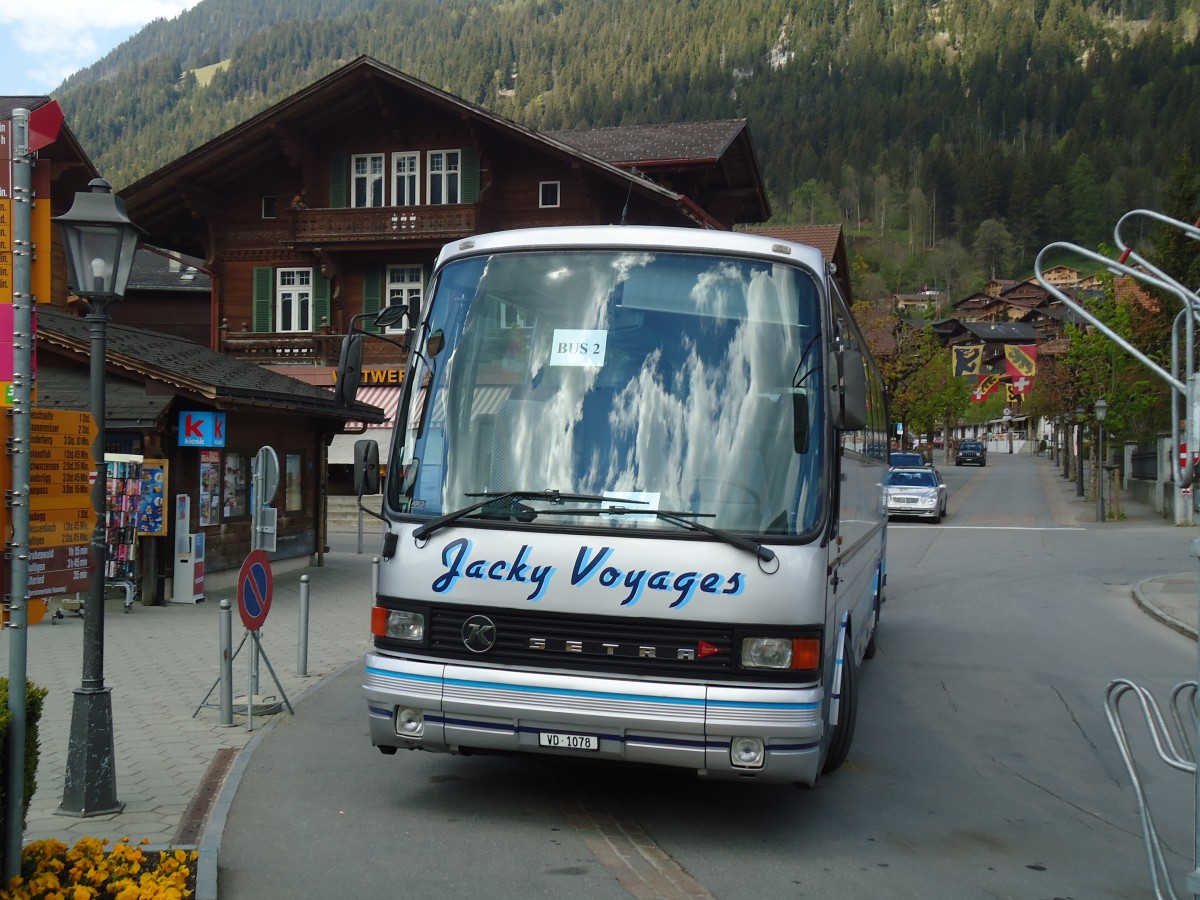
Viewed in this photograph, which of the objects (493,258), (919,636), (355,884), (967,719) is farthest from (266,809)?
(919,636)

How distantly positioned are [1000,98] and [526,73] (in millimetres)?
73455

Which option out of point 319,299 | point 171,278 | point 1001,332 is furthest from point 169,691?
point 1001,332

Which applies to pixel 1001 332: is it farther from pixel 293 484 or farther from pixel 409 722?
pixel 409 722

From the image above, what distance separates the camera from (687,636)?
245 inches

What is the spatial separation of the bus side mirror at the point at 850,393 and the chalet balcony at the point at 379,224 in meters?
28.2

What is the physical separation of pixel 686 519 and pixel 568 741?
1.25m

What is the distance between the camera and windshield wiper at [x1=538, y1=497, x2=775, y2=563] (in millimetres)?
6203

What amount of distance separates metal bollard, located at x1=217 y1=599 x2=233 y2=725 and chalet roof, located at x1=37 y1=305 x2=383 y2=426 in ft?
18.1

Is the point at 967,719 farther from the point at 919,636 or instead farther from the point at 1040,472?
the point at 1040,472

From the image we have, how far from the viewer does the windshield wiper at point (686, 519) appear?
6.20 m

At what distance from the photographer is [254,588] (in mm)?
9500

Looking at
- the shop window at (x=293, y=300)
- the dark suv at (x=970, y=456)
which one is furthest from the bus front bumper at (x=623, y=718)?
the dark suv at (x=970, y=456)

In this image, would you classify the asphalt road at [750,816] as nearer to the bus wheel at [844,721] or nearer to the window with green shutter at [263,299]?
the bus wheel at [844,721]

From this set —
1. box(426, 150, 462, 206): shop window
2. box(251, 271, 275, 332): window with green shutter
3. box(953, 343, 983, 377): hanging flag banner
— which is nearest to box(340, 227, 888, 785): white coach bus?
box(426, 150, 462, 206): shop window
